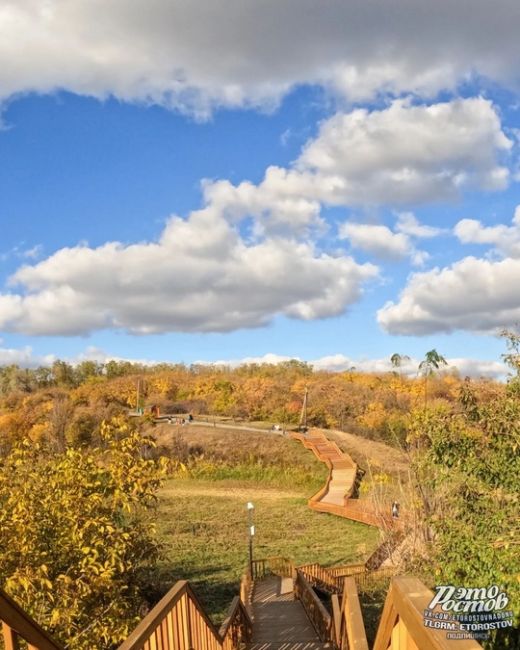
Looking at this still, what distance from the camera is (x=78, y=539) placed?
664 centimetres

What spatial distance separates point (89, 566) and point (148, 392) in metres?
81.3

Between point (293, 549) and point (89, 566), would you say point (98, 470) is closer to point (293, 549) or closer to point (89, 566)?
point (89, 566)

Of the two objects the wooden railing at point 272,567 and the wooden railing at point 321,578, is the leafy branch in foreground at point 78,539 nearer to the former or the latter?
the wooden railing at point 321,578

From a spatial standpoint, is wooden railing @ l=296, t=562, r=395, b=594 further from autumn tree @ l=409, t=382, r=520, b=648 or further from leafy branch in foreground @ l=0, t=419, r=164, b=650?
leafy branch in foreground @ l=0, t=419, r=164, b=650

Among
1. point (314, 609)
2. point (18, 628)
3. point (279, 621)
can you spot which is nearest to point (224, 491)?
point (279, 621)

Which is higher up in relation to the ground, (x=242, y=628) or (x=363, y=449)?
(x=242, y=628)

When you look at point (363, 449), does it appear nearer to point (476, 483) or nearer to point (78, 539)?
point (476, 483)

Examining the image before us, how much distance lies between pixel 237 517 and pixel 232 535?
456cm

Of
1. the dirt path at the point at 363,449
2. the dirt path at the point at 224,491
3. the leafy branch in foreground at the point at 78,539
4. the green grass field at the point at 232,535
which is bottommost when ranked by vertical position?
the dirt path at the point at 224,491

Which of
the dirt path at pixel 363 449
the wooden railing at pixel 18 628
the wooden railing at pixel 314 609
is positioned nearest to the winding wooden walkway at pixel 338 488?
the dirt path at pixel 363 449

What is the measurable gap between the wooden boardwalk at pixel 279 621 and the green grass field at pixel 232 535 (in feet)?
4.65

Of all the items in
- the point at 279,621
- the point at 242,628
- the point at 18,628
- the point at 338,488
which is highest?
the point at 18,628

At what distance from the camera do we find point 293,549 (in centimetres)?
2777

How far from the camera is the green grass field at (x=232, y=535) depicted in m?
23.0
